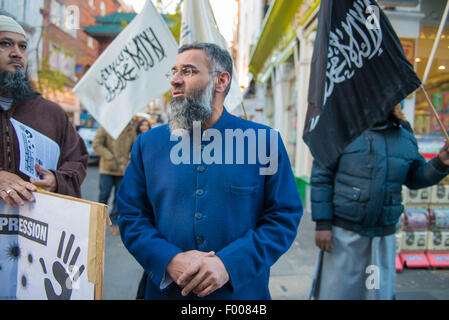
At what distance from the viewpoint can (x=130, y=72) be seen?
3.58m

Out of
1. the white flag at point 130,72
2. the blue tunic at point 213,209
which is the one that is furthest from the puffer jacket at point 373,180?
the white flag at point 130,72

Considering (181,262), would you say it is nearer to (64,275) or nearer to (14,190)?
(64,275)

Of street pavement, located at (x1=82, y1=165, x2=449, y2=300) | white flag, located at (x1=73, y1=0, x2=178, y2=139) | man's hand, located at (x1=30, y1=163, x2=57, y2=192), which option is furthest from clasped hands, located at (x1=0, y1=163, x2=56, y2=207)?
street pavement, located at (x1=82, y1=165, x2=449, y2=300)

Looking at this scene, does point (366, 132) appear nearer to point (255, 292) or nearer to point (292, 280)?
point (255, 292)

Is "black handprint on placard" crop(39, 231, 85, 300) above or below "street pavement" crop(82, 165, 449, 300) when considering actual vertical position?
above

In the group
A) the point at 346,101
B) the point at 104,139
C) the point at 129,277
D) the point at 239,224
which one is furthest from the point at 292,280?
the point at 104,139

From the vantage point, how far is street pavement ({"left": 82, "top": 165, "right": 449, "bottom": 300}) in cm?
358

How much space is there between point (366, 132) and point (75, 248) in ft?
7.52

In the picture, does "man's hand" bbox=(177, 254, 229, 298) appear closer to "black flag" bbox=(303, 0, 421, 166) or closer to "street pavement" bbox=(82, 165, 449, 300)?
"black flag" bbox=(303, 0, 421, 166)

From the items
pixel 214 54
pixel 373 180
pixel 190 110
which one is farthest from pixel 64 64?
pixel 373 180

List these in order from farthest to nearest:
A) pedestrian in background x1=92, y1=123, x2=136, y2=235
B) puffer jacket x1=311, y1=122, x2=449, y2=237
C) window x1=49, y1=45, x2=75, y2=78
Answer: window x1=49, y1=45, x2=75, y2=78, pedestrian in background x1=92, y1=123, x2=136, y2=235, puffer jacket x1=311, y1=122, x2=449, y2=237

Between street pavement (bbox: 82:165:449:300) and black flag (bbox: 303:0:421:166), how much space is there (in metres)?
2.00

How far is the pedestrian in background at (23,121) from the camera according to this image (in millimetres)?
1760

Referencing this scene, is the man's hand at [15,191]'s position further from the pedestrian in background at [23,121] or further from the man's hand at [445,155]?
the man's hand at [445,155]
